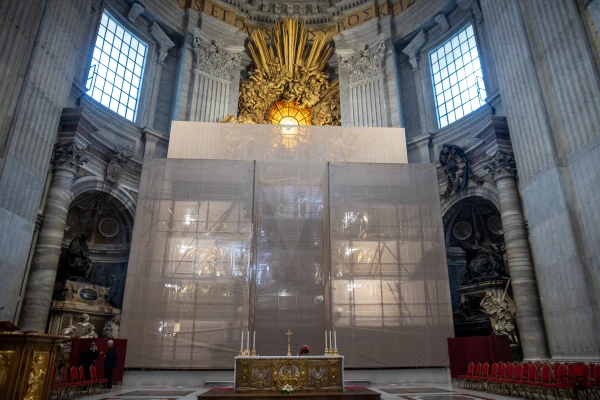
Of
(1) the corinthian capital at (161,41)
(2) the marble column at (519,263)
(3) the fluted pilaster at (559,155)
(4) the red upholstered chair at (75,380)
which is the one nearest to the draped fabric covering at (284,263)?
(2) the marble column at (519,263)

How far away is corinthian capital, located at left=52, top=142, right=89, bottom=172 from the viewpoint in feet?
34.3

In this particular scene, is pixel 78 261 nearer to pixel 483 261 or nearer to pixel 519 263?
pixel 483 261

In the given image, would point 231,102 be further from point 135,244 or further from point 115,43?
point 135,244

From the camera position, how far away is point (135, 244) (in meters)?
10.2

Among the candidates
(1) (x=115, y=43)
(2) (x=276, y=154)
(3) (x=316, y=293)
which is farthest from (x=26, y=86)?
(3) (x=316, y=293)

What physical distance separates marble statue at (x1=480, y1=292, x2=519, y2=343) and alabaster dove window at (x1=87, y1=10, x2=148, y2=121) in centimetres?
1140

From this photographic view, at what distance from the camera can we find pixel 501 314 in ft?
33.4

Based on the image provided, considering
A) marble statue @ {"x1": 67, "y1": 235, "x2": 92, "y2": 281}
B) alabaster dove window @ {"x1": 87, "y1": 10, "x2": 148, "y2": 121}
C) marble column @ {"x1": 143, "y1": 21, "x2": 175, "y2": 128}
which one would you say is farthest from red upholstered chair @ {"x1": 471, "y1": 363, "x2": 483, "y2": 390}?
alabaster dove window @ {"x1": 87, "y1": 10, "x2": 148, "y2": 121}

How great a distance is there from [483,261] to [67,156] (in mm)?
10741

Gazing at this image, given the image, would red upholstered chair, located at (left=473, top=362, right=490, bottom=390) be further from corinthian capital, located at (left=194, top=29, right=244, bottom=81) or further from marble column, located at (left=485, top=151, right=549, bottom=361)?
corinthian capital, located at (left=194, top=29, right=244, bottom=81)

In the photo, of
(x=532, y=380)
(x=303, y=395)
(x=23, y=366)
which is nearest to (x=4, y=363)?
(x=23, y=366)

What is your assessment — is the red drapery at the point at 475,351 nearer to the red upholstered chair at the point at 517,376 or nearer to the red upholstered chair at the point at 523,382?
the red upholstered chair at the point at 523,382

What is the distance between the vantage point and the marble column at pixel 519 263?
9.22m

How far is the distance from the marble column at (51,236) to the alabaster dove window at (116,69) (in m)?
2.68
